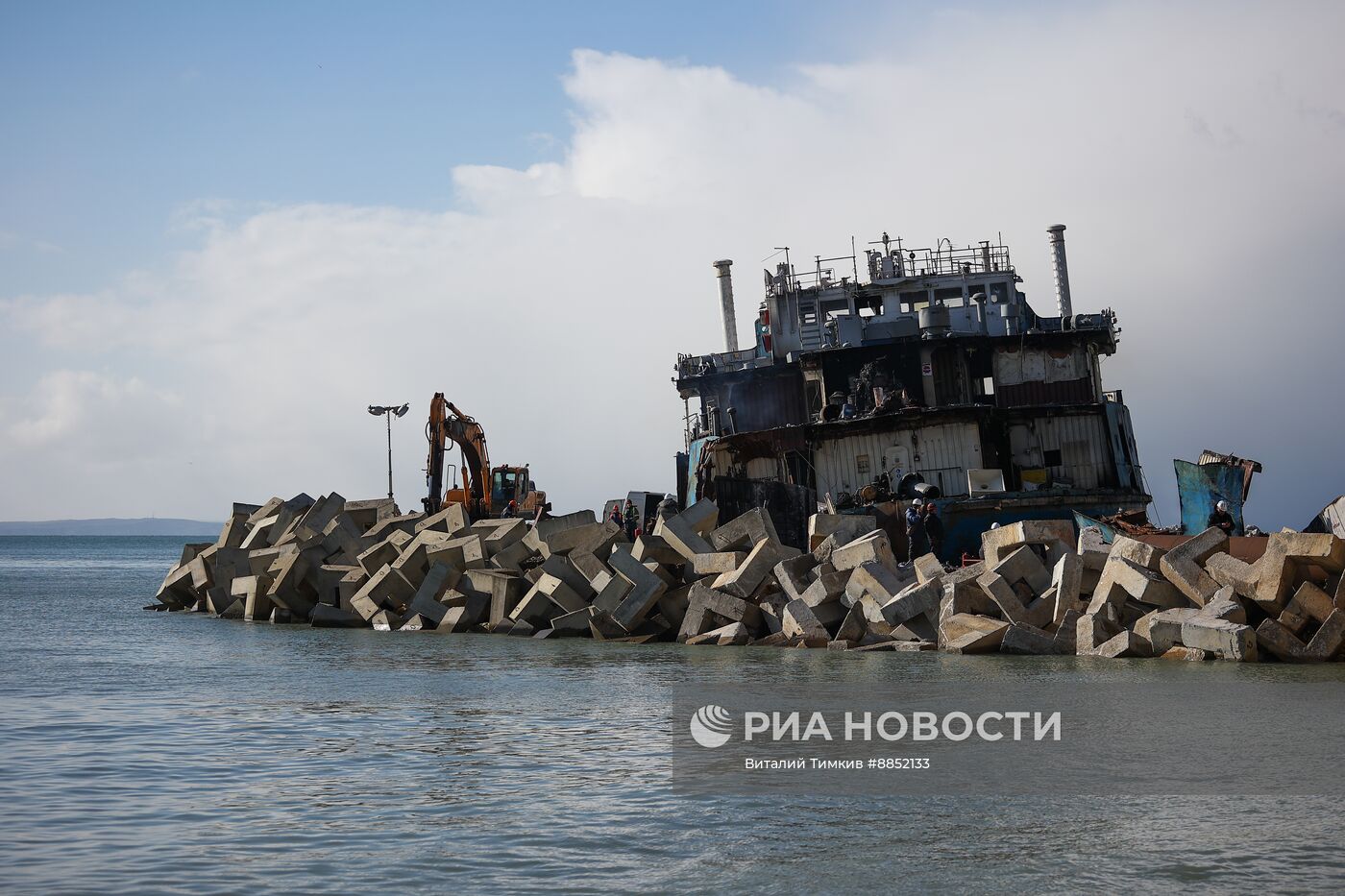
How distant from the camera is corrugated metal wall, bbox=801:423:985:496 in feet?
71.4

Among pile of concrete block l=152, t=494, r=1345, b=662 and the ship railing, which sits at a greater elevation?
the ship railing

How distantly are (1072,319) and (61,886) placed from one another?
72.7ft

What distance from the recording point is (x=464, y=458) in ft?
97.6

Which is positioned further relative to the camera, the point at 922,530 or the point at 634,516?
the point at 634,516

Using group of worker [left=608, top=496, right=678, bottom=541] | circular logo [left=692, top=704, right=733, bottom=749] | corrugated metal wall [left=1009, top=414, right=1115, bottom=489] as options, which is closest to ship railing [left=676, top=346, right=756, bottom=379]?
group of worker [left=608, top=496, right=678, bottom=541]

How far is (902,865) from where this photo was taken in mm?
5719

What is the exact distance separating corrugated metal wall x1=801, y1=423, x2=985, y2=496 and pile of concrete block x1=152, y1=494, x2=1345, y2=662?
4567 millimetres

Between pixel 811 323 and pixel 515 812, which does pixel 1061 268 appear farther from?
pixel 515 812

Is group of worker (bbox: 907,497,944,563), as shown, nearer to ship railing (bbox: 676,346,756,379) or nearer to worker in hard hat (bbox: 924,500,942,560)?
worker in hard hat (bbox: 924,500,942,560)

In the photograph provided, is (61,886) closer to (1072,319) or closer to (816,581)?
(816,581)

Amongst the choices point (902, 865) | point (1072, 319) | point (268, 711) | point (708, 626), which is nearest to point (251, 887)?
point (902, 865)

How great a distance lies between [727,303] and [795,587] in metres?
17.1

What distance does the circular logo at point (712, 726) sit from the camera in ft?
29.6

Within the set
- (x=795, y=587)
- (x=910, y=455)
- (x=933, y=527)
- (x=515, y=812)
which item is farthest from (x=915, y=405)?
(x=515, y=812)
